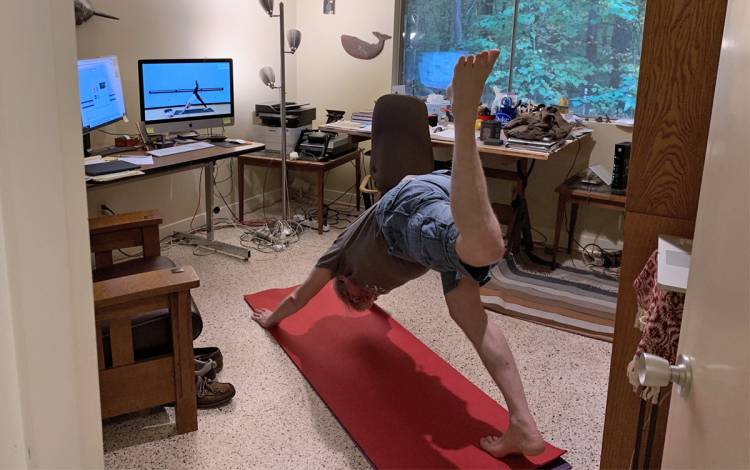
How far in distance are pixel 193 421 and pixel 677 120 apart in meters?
1.79

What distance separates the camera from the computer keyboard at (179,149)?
354cm

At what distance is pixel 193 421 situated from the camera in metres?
2.26

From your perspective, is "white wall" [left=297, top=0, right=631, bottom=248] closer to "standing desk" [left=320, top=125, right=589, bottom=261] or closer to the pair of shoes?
"standing desk" [left=320, top=125, right=589, bottom=261]

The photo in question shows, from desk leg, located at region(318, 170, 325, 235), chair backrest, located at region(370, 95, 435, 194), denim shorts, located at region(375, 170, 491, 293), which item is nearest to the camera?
denim shorts, located at region(375, 170, 491, 293)

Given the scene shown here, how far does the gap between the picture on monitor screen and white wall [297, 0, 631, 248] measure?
46.3 inches

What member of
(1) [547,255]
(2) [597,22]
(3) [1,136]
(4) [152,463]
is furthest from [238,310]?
(2) [597,22]

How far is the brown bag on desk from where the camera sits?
148 inches

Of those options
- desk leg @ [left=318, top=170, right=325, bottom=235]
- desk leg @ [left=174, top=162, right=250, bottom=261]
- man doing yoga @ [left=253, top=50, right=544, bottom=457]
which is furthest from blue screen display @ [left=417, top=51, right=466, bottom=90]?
man doing yoga @ [left=253, top=50, right=544, bottom=457]

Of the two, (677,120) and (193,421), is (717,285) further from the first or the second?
(193,421)

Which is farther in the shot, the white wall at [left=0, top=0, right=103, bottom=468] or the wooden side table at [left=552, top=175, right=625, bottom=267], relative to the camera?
the wooden side table at [left=552, top=175, right=625, bottom=267]

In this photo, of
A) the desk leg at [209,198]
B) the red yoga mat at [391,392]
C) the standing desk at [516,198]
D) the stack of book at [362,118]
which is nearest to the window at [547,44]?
the standing desk at [516,198]

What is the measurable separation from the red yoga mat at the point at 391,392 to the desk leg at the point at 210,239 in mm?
806

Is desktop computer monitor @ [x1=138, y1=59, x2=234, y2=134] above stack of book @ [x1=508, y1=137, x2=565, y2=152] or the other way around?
above

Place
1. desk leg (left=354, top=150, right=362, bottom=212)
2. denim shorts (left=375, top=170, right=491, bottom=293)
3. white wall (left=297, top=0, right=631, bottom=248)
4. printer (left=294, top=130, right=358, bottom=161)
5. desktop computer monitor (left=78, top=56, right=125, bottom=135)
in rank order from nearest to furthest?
denim shorts (left=375, top=170, right=491, bottom=293) < desktop computer monitor (left=78, top=56, right=125, bottom=135) < white wall (left=297, top=0, right=631, bottom=248) < printer (left=294, top=130, right=358, bottom=161) < desk leg (left=354, top=150, right=362, bottom=212)
